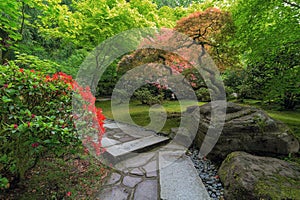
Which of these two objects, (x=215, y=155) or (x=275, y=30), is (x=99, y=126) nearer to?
(x=215, y=155)

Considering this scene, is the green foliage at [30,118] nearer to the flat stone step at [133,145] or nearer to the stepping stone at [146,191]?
the stepping stone at [146,191]

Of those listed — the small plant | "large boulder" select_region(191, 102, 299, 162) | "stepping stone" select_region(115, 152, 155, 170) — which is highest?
the small plant

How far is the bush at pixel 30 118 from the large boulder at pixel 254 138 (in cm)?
236

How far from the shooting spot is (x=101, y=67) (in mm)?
6898

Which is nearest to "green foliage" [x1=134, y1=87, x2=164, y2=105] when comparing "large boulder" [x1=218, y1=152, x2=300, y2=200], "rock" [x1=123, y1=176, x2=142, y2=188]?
"rock" [x1=123, y1=176, x2=142, y2=188]

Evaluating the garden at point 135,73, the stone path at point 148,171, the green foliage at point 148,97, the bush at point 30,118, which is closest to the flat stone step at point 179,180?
the stone path at point 148,171

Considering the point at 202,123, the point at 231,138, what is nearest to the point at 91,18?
the point at 202,123

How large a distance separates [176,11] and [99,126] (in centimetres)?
968

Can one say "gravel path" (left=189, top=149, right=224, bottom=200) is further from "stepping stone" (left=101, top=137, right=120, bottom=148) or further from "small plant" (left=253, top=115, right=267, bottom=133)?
"stepping stone" (left=101, top=137, right=120, bottom=148)

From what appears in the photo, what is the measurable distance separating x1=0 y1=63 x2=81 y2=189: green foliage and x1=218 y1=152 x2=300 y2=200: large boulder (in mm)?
1875

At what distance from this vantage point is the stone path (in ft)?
6.40

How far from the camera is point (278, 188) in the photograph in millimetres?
1583

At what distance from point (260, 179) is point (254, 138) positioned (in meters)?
1.05

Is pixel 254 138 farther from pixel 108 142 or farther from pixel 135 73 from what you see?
pixel 135 73
